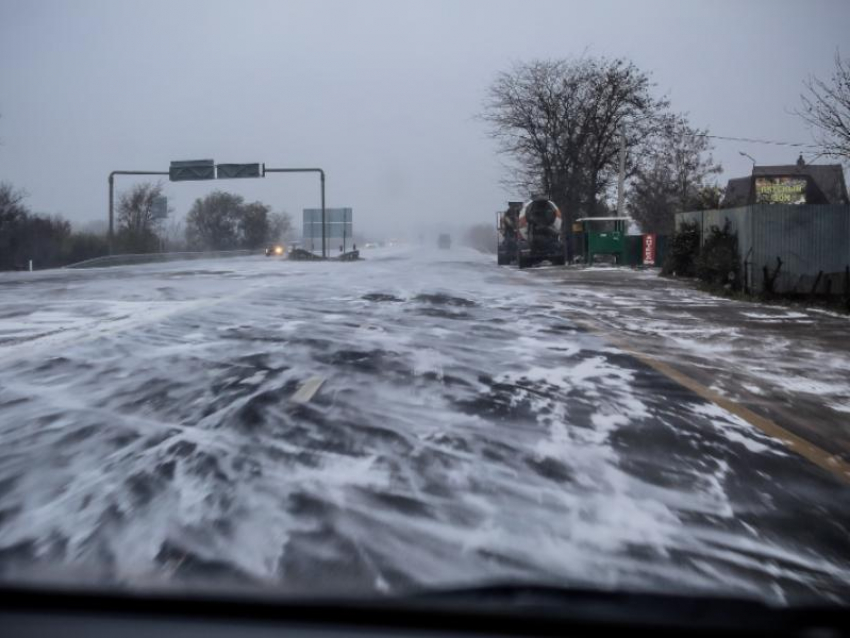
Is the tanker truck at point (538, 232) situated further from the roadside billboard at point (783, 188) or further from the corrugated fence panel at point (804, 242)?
the roadside billboard at point (783, 188)

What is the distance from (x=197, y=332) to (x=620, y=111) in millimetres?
41960

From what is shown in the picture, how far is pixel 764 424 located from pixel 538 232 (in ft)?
105

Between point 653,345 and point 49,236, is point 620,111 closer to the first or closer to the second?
point 49,236

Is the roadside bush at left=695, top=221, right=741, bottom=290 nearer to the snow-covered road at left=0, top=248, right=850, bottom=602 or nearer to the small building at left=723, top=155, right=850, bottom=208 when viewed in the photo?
A: the snow-covered road at left=0, top=248, right=850, bottom=602

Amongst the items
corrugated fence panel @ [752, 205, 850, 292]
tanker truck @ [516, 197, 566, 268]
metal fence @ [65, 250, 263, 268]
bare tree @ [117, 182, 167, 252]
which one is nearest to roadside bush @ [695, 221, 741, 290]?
corrugated fence panel @ [752, 205, 850, 292]

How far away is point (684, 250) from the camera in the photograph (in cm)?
2552

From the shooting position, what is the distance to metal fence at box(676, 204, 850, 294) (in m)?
16.8

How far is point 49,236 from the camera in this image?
49.8m

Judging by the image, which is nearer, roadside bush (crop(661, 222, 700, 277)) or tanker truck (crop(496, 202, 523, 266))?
roadside bush (crop(661, 222, 700, 277))

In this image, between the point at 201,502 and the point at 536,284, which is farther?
the point at 536,284

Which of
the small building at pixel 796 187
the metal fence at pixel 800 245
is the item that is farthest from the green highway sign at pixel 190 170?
the metal fence at pixel 800 245

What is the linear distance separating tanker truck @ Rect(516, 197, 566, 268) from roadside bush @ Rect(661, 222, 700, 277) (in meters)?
11.3

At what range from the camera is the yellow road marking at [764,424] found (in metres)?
5.02

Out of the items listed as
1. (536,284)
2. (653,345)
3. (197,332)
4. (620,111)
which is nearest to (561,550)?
(653,345)
